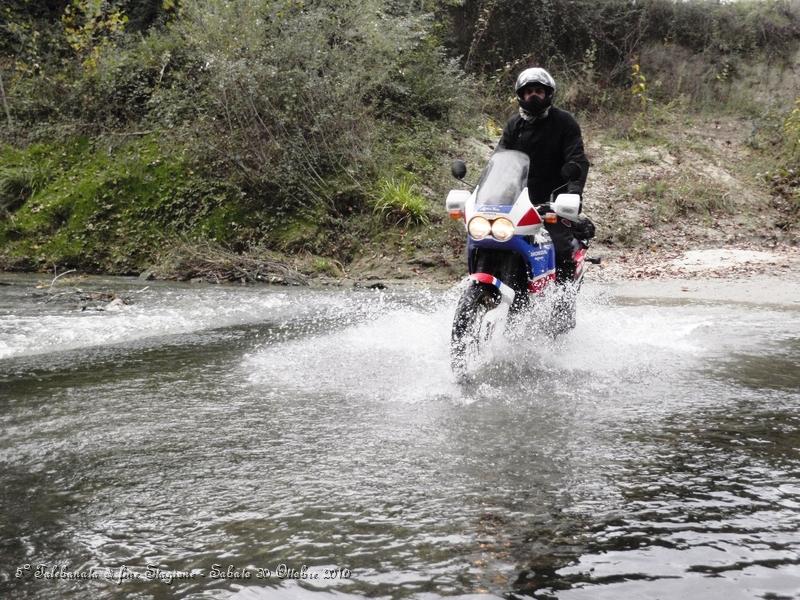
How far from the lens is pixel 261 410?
4918mm

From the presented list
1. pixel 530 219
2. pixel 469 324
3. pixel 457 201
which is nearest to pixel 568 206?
pixel 530 219

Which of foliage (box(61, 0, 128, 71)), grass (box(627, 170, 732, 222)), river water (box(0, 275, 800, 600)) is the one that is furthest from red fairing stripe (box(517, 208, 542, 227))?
foliage (box(61, 0, 128, 71))

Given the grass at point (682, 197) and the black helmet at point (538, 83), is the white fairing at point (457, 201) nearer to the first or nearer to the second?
the black helmet at point (538, 83)

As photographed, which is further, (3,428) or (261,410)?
(261,410)

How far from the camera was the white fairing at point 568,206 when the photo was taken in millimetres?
5441

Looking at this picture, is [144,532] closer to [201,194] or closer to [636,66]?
[201,194]

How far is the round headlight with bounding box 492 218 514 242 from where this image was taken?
5453mm

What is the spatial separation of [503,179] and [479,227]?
47cm

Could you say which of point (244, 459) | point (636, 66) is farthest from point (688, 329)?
point (636, 66)

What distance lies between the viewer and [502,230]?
546 cm

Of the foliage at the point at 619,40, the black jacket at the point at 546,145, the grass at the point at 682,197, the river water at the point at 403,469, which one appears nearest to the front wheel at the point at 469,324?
the river water at the point at 403,469

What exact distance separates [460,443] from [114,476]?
1.76 metres

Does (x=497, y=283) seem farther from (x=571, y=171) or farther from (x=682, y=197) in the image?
(x=682, y=197)

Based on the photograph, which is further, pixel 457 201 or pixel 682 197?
pixel 682 197
